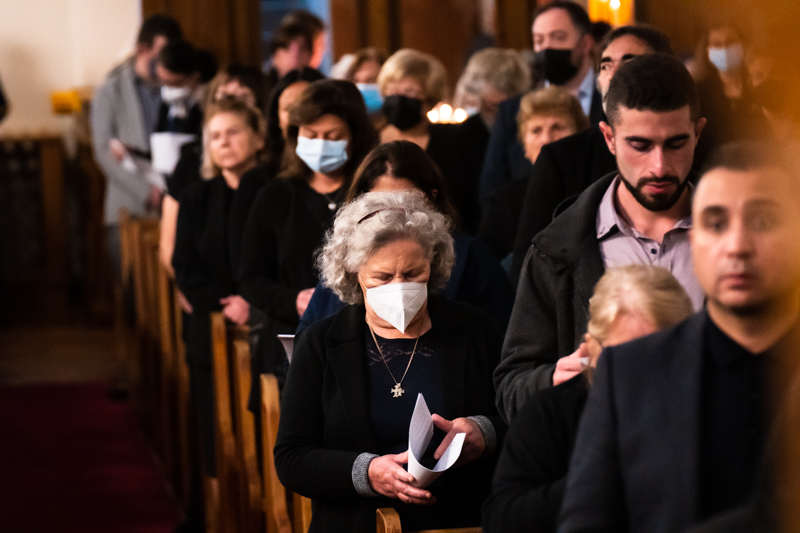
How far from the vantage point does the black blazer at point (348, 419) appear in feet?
7.09

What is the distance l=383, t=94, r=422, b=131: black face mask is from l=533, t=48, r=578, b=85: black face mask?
59 cm

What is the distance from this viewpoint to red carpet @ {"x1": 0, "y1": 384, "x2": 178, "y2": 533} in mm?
4488

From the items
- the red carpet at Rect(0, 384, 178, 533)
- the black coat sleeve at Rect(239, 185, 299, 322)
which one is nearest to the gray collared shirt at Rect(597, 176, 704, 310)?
the black coat sleeve at Rect(239, 185, 299, 322)

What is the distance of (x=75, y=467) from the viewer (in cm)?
518

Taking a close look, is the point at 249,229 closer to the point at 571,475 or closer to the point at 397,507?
the point at 397,507

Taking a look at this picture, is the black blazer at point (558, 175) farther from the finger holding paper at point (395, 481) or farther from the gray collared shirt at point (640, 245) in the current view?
the finger holding paper at point (395, 481)

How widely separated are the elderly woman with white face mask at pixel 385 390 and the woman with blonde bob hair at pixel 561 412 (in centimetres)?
49

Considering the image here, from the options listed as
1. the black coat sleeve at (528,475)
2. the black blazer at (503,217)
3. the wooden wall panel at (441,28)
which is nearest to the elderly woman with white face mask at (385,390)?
the black coat sleeve at (528,475)

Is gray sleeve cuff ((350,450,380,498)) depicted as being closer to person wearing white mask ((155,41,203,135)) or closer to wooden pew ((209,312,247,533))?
wooden pew ((209,312,247,533))

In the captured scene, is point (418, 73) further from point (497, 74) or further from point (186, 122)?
point (186, 122)

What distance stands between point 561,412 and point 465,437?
53 centimetres

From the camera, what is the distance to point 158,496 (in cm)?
480

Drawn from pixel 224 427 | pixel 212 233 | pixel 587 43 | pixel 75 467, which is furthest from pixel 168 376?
pixel 587 43

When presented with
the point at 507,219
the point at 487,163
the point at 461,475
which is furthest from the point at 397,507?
the point at 487,163
